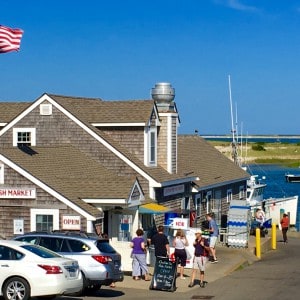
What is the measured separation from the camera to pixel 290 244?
39969 mm

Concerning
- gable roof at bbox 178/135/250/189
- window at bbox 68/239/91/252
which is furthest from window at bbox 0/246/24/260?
gable roof at bbox 178/135/250/189

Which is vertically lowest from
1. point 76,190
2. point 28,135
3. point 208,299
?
point 208,299

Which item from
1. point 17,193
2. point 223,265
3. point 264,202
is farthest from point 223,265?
point 264,202

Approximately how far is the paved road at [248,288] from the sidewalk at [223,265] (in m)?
0.36

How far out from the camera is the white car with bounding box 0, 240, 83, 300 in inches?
750

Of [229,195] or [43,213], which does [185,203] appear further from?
[43,213]

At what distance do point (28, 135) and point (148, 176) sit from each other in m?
5.39

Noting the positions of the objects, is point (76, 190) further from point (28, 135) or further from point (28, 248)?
point (28, 248)

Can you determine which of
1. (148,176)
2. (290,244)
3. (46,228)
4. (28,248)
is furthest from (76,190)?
(290,244)

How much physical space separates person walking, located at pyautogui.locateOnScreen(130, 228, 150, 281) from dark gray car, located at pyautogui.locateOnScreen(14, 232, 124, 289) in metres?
2.70

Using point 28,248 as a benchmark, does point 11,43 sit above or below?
above

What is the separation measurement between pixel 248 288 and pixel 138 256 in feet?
10.6

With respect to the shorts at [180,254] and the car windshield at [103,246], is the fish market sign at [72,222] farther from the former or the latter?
the car windshield at [103,246]

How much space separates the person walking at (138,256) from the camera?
24969 millimetres
